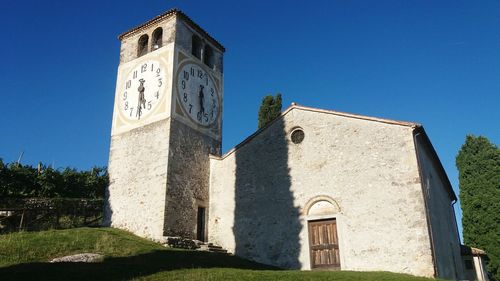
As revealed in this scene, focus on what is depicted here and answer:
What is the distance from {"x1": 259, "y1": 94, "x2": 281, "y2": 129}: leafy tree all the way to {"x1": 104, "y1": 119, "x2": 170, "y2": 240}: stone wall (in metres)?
8.77

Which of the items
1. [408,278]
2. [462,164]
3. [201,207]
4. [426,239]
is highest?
[462,164]

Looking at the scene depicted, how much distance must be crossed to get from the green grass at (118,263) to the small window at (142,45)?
968cm

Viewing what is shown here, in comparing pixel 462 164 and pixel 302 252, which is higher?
pixel 462 164

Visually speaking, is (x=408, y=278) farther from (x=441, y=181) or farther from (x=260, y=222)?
(x=441, y=181)

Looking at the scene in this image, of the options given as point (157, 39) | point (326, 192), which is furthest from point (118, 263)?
point (157, 39)

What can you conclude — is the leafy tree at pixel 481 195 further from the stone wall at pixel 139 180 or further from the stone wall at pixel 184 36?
the stone wall at pixel 139 180

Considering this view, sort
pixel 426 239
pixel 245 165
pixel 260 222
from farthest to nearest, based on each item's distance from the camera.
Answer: pixel 245 165 → pixel 260 222 → pixel 426 239

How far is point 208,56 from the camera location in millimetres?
22359

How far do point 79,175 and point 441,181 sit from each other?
60.7 ft

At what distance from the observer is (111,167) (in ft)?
63.6

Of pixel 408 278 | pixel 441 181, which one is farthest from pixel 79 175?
pixel 441 181

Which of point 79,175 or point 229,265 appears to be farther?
point 79,175

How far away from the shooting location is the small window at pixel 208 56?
22.2 metres

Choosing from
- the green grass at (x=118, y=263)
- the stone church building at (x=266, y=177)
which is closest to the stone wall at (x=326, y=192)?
the stone church building at (x=266, y=177)
